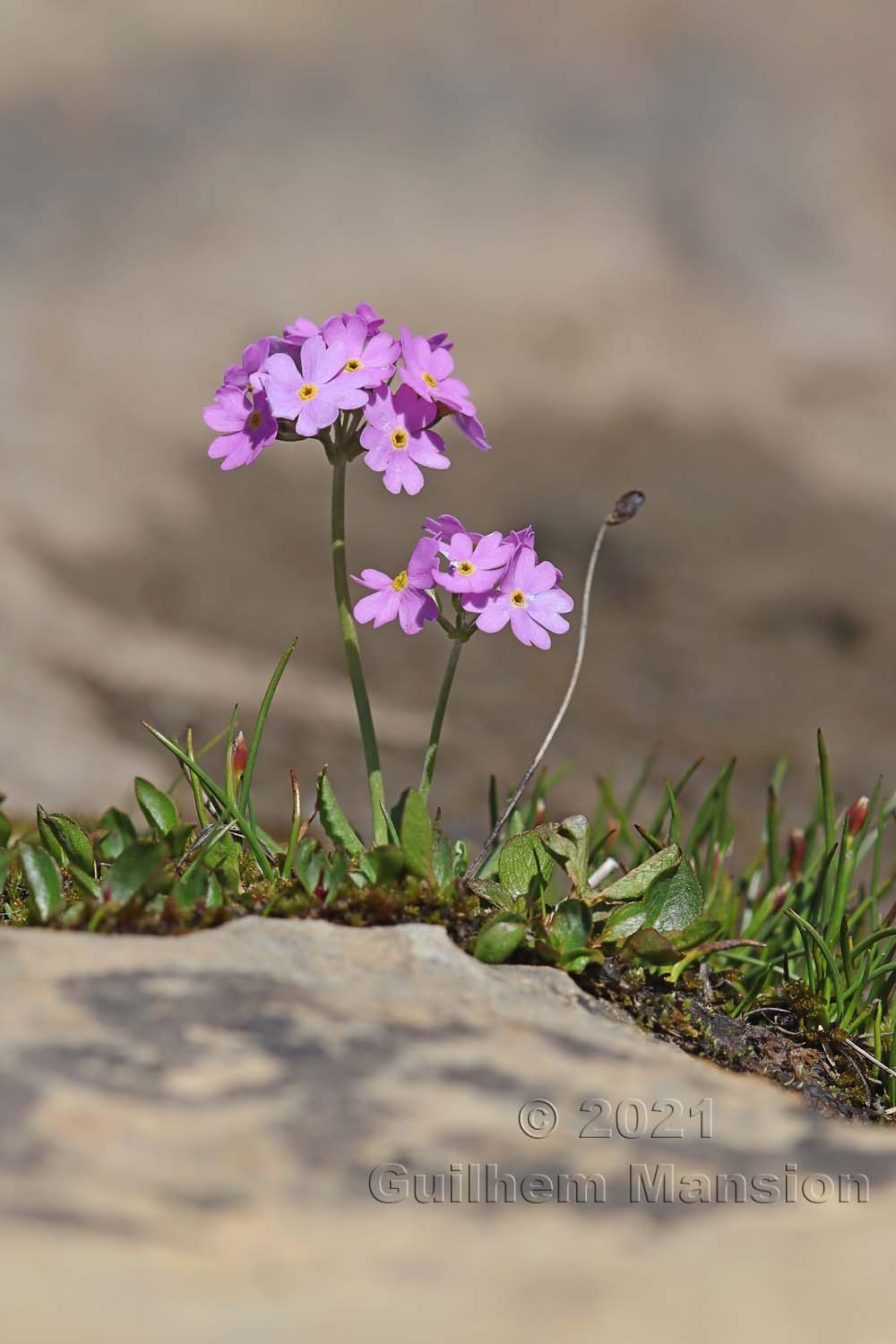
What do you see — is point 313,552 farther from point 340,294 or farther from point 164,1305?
point 164,1305

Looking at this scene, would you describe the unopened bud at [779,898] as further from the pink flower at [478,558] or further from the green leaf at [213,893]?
the green leaf at [213,893]

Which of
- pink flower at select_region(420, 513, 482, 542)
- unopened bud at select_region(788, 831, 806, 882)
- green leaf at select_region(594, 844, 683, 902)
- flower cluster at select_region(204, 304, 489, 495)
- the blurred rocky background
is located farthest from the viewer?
the blurred rocky background

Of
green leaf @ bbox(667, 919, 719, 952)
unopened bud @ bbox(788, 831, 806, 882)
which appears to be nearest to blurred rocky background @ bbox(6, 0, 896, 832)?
unopened bud @ bbox(788, 831, 806, 882)

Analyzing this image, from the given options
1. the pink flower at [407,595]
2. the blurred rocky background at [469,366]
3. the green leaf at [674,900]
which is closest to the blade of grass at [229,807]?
the pink flower at [407,595]

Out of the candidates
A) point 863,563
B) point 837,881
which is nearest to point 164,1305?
point 837,881

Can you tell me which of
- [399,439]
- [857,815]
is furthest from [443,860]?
[857,815]

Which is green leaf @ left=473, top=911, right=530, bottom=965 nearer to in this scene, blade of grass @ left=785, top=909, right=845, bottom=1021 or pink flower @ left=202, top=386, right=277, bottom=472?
Answer: blade of grass @ left=785, top=909, right=845, bottom=1021

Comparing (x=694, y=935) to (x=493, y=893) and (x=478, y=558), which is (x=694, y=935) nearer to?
(x=493, y=893)
